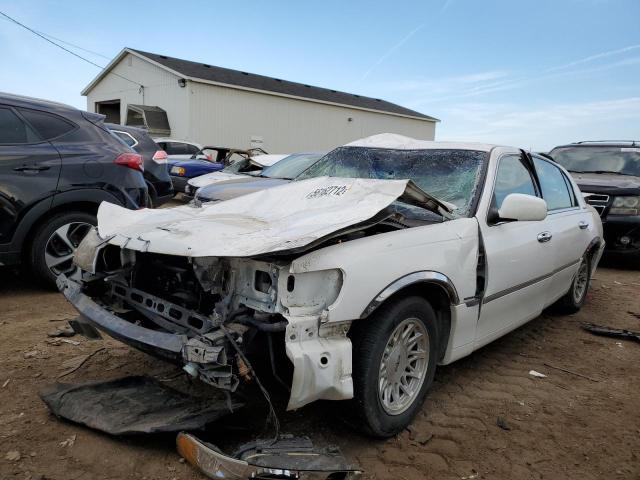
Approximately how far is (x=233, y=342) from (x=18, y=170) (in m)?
3.53

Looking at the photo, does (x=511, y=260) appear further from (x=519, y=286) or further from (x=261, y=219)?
(x=261, y=219)

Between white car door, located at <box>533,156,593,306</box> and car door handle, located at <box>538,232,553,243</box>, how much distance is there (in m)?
0.08

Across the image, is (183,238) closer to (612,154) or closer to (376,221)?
(376,221)

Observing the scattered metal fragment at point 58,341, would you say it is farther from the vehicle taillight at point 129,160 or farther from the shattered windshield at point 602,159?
the shattered windshield at point 602,159

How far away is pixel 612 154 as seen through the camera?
8.93m

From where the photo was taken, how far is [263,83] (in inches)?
1032

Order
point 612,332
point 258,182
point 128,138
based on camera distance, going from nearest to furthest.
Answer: point 612,332 → point 258,182 → point 128,138

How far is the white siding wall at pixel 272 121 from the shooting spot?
2227cm

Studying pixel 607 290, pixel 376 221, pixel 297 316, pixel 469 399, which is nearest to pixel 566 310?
pixel 607 290

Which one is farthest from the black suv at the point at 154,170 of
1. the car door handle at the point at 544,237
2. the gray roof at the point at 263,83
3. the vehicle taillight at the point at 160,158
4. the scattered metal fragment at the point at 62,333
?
the gray roof at the point at 263,83

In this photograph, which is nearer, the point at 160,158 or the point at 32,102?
the point at 32,102

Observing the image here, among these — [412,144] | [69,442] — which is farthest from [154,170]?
[69,442]

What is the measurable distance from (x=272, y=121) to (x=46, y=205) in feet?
69.8

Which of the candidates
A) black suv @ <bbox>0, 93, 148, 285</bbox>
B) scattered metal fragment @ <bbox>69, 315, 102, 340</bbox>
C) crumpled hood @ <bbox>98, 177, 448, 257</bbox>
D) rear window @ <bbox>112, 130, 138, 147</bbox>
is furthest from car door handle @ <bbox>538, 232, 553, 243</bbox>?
rear window @ <bbox>112, 130, 138, 147</bbox>
